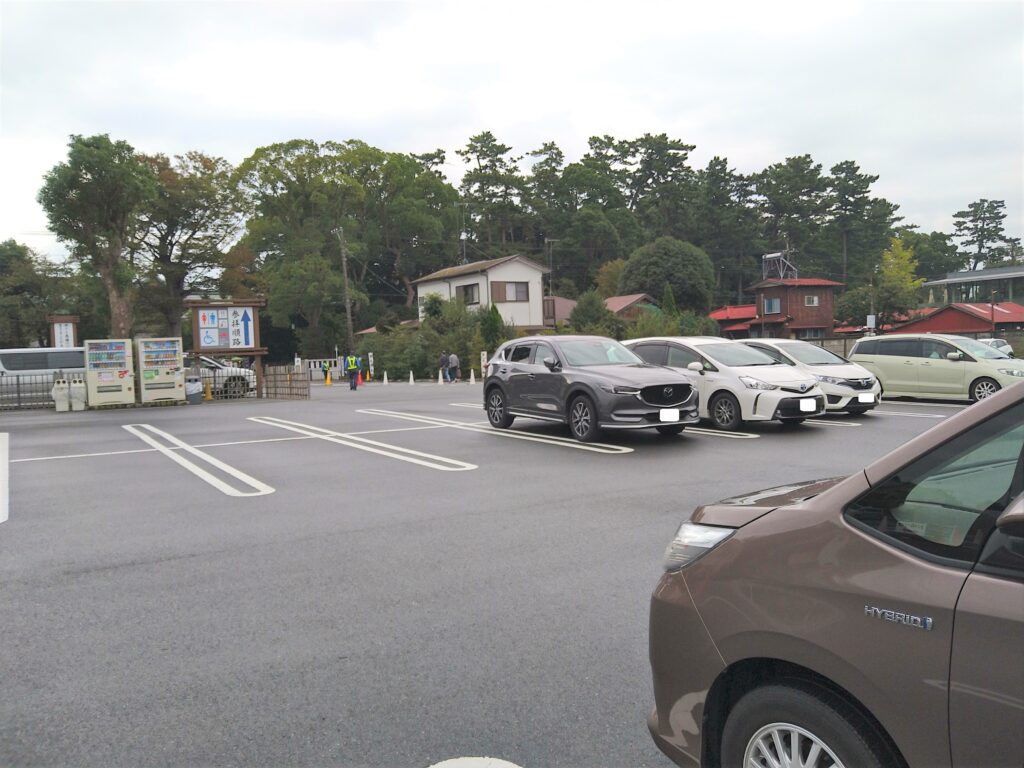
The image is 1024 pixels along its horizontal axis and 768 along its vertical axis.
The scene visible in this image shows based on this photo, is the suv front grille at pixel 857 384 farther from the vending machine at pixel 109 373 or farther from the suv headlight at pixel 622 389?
the vending machine at pixel 109 373

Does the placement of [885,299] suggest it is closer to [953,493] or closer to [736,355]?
[736,355]

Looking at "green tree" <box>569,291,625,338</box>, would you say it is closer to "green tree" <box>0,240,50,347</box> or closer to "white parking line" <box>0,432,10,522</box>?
"white parking line" <box>0,432,10,522</box>

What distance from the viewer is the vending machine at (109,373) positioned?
23781 mm

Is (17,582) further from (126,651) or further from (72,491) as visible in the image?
(72,491)

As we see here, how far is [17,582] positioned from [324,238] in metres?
57.4

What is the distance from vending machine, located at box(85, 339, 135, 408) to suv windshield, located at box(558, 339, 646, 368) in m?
16.6

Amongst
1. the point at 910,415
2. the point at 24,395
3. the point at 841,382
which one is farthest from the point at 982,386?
the point at 24,395

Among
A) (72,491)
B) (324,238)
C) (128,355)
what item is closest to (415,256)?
(324,238)

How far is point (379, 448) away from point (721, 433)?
5659 millimetres

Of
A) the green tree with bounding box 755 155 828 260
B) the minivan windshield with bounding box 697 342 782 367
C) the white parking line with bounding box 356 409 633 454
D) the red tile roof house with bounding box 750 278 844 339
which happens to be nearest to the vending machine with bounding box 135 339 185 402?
the white parking line with bounding box 356 409 633 454

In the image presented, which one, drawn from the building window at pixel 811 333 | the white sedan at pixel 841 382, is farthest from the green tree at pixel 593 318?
the white sedan at pixel 841 382

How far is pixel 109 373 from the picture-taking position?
24.0 metres

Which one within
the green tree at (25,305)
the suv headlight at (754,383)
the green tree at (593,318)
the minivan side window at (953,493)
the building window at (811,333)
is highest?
the green tree at (25,305)

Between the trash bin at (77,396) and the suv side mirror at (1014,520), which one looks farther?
the trash bin at (77,396)
